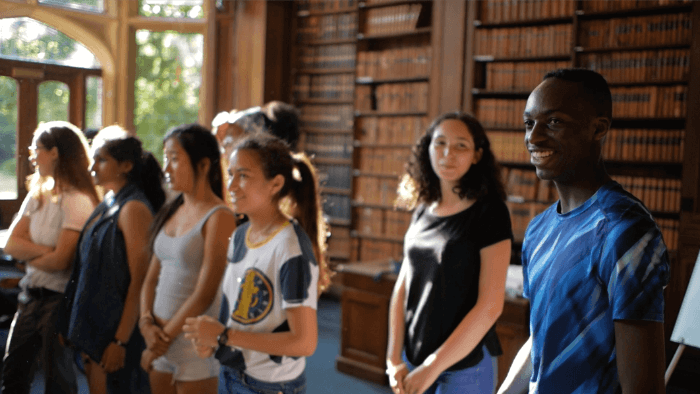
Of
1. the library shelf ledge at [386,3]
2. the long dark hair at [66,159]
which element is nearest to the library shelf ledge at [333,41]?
the library shelf ledge at [386,3]

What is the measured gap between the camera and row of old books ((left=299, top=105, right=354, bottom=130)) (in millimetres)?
5285

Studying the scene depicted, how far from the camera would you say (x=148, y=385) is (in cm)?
167

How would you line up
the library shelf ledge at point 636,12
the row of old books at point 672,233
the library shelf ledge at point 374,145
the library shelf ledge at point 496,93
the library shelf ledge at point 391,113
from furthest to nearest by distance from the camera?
the library shelf ledge at point 374,145, the library shelf ledge at point 391,113, the library shelf ledge at point 496,93, the row of old books at point 672,233, the library shelf ledge at point 636,12

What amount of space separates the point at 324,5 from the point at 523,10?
1923 mm

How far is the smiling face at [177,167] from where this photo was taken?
64.9 inches

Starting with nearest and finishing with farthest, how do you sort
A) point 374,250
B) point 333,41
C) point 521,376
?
1. point 521,376
2. point 374,250
3. point 333,41

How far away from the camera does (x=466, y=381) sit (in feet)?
4.91

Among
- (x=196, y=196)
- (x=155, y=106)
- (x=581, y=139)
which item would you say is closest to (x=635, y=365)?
(x=581, y=139)

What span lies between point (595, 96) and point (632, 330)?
1.00 feet

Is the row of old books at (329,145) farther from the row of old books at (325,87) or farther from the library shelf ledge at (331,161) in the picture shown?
the row of old books at (325,87)

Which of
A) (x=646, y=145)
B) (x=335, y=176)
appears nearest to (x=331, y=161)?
(x=335, y=176)

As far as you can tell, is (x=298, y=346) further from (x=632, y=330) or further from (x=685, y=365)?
(x=685, y=365)

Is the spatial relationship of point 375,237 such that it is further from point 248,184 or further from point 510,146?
point 248,184

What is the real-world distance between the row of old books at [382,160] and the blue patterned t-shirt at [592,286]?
392cm
